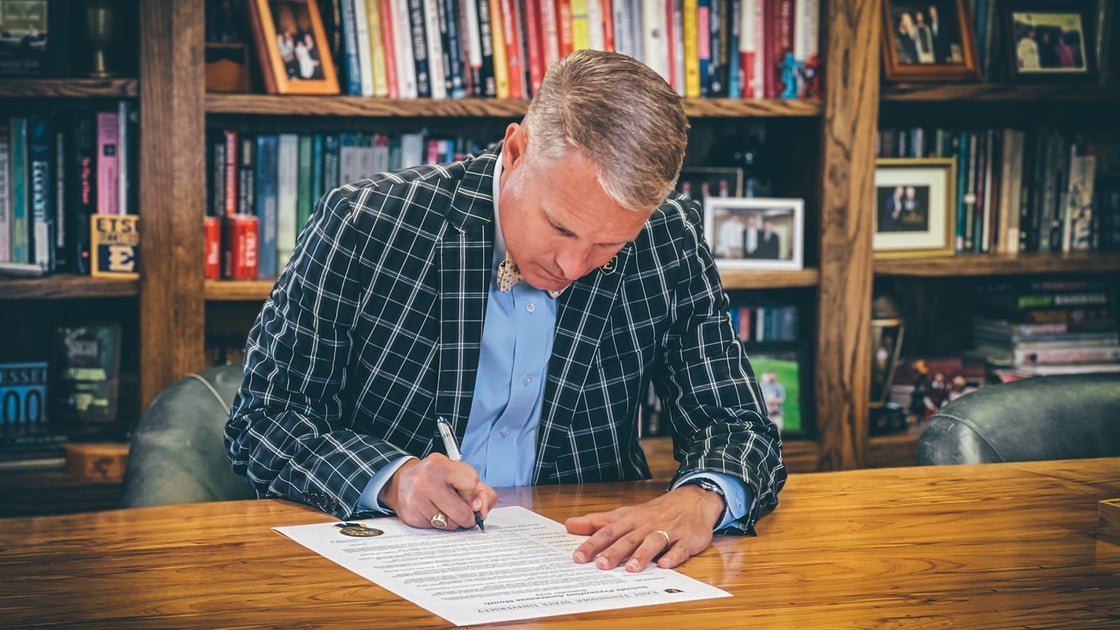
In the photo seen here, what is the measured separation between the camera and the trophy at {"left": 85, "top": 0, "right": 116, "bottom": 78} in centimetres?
247

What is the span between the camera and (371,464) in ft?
4.54

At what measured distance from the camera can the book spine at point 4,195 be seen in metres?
2.46

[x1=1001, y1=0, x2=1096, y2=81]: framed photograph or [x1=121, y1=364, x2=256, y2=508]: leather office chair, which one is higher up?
[x1=1001, y1=0, x2=1096, y2=81]: framed photograph

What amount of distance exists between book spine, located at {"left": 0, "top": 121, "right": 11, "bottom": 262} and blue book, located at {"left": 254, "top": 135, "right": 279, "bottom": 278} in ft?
1.59

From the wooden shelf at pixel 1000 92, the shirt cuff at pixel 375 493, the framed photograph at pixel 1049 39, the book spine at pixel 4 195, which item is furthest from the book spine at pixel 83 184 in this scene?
the framed photograph at pixel 1049 39

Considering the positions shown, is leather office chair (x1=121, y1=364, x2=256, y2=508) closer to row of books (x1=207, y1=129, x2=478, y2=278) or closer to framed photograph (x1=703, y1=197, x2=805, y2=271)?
row of books (x1=207, y1=129, x2=478, y2=278)

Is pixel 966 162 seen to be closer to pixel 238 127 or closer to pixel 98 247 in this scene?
pixel 238 127

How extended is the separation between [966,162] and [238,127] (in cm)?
176

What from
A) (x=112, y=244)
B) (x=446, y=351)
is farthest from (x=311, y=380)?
(x=112, y=244)

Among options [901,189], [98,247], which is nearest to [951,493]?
[901,189]

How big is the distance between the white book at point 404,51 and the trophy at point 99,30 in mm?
573

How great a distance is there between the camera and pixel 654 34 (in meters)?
2.71

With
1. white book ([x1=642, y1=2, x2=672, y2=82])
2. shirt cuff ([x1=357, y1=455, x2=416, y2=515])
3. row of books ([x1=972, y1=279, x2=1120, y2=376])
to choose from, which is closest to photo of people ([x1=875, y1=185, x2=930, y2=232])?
row of books ([x1=972, y1=279, x2=1120, y2=376])

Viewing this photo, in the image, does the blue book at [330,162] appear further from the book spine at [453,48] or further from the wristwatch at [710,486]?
the wristwatch at [710,486]
